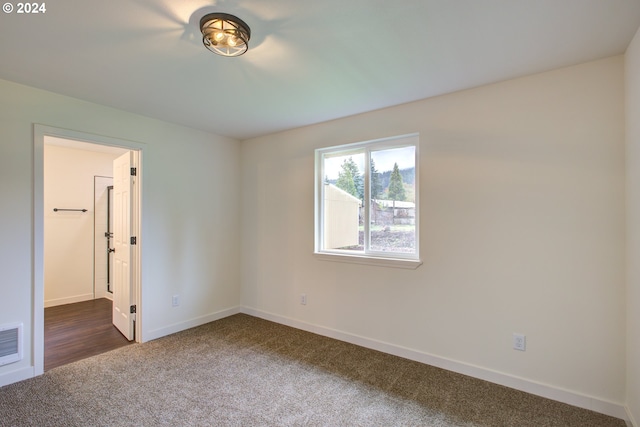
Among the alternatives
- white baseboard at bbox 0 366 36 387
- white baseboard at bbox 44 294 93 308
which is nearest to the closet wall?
white baseboard at bbox 44 294 93 308

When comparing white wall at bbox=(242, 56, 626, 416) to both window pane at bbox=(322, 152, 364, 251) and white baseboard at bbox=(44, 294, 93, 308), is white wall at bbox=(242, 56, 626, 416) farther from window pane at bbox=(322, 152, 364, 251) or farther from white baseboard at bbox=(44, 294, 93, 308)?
white baseboard at bbox=(44, 294, 93, 308)

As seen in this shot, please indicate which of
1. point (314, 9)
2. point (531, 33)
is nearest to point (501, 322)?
point (531, 33)

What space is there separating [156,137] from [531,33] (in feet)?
11.5

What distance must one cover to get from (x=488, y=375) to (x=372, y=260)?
1.34 m

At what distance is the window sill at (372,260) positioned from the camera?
285cm

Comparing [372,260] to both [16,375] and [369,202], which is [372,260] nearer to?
[369,202]

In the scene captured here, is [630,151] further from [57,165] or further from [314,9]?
[57,165]

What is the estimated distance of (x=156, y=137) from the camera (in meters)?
3.44

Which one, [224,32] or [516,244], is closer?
[224,32]

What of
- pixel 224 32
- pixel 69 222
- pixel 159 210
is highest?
pixel 224 32

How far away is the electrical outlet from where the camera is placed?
92.2 inches

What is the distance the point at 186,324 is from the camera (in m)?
3.69

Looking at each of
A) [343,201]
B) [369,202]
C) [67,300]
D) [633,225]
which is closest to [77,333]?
[67,300]

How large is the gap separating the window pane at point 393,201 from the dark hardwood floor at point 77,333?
116 inches
